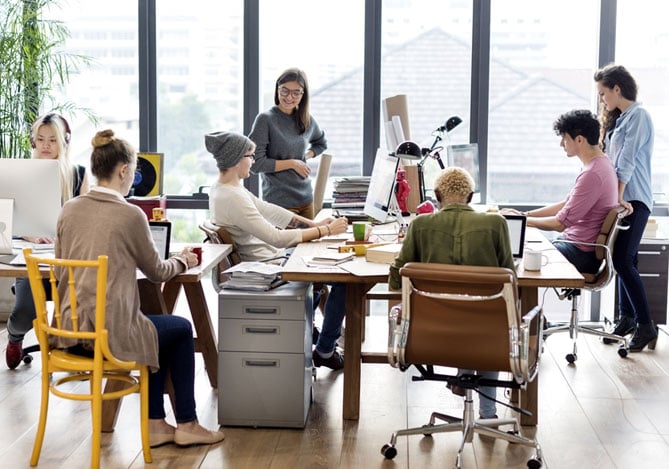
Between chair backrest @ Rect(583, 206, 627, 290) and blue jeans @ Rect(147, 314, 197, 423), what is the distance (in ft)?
8.03

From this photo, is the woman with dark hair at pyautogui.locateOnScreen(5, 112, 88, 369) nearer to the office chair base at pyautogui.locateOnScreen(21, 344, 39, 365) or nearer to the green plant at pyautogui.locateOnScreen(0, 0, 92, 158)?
the office chair base at pyautogui.locateOnScreen(21, 344, 39, 365)

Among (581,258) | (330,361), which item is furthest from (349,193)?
(581,258)

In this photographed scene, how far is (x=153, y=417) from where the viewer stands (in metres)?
4.03

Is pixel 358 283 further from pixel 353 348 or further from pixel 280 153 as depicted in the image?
pixel 280 153

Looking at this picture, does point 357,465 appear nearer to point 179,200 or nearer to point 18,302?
point 18,302

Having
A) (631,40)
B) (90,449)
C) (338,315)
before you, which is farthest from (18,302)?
(631,40)

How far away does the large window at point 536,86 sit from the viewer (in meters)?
6.83

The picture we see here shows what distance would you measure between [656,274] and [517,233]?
206 cm

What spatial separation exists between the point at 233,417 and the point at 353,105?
3336 millimetres

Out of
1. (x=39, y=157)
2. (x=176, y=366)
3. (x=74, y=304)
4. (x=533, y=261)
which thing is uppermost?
(x=39, y=157)

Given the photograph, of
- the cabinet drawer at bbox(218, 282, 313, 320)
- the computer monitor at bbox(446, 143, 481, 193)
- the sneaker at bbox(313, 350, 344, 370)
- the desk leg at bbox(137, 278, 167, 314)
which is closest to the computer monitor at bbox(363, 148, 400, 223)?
the sneaker at bbox(313, 350, 344, 370)

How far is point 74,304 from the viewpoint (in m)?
3.53

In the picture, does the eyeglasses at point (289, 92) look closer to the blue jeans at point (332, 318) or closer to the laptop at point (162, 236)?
the blue jeans at point (332, 318)

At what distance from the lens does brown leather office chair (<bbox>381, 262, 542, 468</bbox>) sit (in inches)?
133
